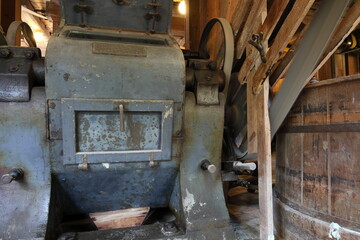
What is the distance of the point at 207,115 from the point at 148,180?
64cm

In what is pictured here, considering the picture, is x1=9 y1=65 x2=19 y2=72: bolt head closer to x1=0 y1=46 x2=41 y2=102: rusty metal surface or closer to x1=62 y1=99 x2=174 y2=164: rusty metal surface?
x1=0 y1=46 x2=41 y2=102: rusty metal surface

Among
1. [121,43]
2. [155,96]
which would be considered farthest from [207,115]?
[121,43]

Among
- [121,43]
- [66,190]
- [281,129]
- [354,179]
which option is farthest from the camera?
[281,129]

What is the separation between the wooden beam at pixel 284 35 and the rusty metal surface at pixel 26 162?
4.75 ft

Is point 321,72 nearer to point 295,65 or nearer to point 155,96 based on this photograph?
point 295,65

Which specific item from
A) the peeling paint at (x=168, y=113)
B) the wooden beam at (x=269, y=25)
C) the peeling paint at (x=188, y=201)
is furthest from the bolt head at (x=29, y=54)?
the wooden beam at (x=269, y=25)

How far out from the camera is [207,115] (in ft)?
5.96

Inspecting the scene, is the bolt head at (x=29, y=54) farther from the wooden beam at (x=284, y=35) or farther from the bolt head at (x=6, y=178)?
the wooden beam at (x=284, y=35)

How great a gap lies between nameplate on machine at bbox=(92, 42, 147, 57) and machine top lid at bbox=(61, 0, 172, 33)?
1.42 feet

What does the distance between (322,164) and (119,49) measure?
4.78 feet

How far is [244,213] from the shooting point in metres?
2.40

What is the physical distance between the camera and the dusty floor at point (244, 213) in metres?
1.94

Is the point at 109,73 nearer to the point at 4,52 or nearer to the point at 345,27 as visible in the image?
the point at 4,52

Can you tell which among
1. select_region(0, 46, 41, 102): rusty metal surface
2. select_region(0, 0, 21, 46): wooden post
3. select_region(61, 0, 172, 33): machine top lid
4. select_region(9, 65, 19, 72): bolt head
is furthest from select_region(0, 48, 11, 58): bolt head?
select_region(0, 0, 21, 46): wooden post
